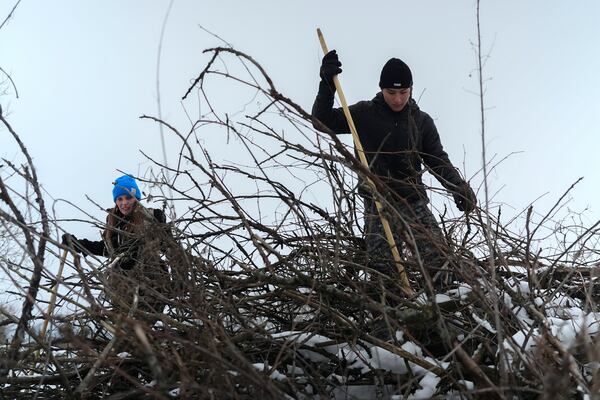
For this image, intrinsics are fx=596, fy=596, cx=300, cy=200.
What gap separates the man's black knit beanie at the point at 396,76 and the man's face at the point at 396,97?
0.02 metres

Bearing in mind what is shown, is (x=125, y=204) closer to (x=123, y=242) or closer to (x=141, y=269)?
(x=123, y=242)

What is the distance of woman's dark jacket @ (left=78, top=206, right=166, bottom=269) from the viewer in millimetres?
2473

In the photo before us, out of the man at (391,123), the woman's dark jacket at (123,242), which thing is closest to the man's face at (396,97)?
the man at (391,123)

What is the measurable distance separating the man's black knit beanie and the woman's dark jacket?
141 cm

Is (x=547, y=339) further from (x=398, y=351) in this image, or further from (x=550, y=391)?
(x=550, y=391)

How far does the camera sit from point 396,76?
327 cm

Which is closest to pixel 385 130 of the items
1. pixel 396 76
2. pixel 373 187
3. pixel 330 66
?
pixel 396 76

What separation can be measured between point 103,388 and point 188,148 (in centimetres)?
91

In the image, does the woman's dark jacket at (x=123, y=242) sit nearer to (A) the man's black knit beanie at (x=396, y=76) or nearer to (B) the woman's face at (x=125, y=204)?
(B) the woman's face at (x=125, y=204)

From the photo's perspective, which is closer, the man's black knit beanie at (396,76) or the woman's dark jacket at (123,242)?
the woman's dark jacket at (123,242)

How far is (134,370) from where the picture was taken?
2.19m

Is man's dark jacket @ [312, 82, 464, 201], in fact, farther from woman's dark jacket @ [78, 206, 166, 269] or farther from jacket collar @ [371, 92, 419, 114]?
woman's dark jacket @ [78, 206, 166, 269]

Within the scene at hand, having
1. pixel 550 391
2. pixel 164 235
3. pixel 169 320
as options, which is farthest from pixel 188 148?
pixel 550 391

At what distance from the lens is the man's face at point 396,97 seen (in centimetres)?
329
